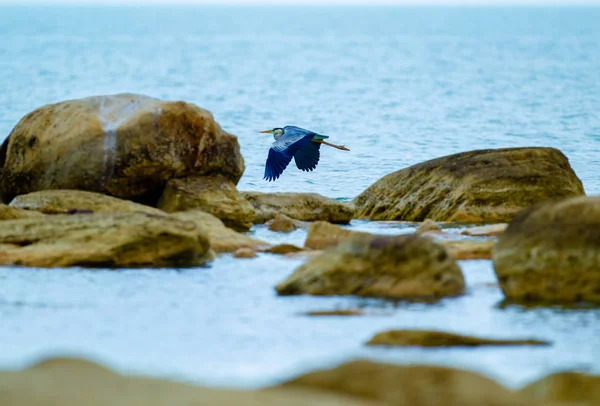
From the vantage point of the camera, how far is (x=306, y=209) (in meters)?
12.8

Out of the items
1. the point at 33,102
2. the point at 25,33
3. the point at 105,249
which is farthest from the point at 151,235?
the point at 25,33

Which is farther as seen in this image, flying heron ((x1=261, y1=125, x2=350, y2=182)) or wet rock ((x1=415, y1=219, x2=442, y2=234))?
flying heron ((x1=261, y1=125, x2=350, y2=182))

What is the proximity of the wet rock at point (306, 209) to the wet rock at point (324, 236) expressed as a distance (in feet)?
6.42

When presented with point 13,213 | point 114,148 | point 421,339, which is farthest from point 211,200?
point 421,339

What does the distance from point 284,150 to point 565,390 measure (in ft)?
24.0

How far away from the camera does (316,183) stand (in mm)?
17203

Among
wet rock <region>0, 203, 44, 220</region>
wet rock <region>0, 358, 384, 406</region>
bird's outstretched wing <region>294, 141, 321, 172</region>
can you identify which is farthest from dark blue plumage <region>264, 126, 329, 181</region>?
wet rock <region>0, 358, 384, 406</region>

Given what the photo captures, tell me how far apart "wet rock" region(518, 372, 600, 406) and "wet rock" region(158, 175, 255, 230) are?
5712mm

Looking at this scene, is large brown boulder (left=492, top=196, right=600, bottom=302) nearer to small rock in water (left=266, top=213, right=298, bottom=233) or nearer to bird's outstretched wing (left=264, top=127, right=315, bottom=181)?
small rock in water (left=266, top=213, right=298, bottom=233)

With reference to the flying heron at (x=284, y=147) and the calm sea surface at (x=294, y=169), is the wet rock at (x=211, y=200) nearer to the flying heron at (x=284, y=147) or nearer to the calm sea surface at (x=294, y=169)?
the calm sea surface at (x=294, y=169)

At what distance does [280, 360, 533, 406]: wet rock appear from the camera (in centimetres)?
601

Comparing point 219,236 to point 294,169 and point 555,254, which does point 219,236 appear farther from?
point 294,169

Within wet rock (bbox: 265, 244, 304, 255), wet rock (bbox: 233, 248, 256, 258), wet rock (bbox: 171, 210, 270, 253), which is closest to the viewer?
wet rock (bbox: 233, 248, 256, 258)

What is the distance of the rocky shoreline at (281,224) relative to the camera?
619 centimetres
